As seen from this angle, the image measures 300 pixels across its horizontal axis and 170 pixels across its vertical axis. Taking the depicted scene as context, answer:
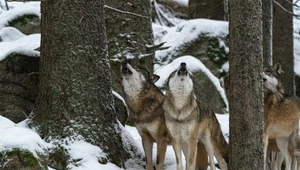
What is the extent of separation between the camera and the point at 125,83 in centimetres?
805

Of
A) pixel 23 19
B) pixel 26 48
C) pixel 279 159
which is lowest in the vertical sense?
pixel 279 159

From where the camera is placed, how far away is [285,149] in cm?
893

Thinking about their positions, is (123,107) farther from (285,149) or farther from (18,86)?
(285,149)

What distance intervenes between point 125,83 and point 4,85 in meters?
1.85

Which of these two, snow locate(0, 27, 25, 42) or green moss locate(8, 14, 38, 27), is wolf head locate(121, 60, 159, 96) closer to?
snow locate(0, 27, 25, 42)


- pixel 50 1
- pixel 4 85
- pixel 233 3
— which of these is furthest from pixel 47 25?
pixel 233 3

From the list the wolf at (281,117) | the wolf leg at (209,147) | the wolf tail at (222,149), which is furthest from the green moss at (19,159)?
the wolf at (281,117)

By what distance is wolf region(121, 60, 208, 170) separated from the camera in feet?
25.8

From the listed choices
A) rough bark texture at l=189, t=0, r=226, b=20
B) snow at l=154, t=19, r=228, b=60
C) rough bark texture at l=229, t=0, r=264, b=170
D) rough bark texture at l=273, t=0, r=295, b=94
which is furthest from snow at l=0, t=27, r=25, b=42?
rough bark texture at l=229, t=0, r=264, b=170

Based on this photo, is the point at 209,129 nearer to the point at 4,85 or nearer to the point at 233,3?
the point at 233,3

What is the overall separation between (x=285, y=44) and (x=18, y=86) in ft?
29.1

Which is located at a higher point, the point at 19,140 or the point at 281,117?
the point at 19,140

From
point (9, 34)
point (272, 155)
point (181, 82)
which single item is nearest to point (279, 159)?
point (272, 155)

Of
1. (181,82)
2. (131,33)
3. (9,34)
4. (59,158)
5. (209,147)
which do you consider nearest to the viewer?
(59,158)
